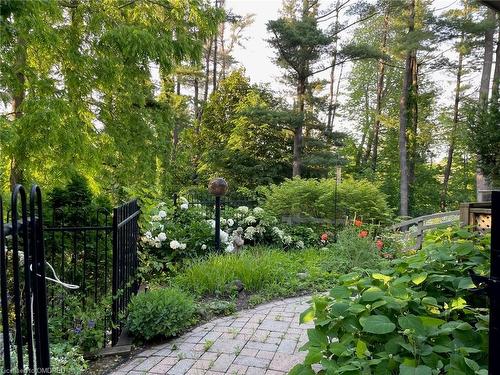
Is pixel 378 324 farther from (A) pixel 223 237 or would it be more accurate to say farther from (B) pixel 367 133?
(B) pixel 367 133

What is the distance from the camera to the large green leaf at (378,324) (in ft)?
4.79

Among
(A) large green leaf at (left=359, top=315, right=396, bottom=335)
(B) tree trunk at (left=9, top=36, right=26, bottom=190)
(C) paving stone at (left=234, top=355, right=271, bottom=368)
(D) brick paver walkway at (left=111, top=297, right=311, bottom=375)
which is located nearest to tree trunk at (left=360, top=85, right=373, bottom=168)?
(B) tree trunk at (left=9, top=36, right=26, bottom=190)

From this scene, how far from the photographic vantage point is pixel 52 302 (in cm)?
307

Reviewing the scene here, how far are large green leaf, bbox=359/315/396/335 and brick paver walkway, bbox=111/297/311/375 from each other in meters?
1.29

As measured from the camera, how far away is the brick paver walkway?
8.65 feet

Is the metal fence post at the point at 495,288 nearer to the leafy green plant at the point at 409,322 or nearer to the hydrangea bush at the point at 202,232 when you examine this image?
the leafy green plant at the point at 409,322

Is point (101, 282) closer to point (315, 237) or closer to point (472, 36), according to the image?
point (315, 237)

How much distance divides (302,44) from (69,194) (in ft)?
38.7

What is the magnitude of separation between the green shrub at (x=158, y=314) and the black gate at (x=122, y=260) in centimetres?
11

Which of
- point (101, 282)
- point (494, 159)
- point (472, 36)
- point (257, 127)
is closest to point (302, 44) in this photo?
point (257, 127)

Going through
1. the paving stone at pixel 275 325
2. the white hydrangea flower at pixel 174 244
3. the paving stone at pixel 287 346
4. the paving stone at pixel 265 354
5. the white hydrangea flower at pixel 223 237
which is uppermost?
the white hydrangea flower at pixel 174 244

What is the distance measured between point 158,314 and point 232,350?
674 millimetres

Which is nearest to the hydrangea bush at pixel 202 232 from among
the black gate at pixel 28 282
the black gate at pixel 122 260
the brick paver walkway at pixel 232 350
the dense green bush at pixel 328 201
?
the black gate at pixel 122 260

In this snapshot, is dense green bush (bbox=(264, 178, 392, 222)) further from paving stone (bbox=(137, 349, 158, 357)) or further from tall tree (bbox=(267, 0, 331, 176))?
paving stone (bbox=(137, 349, 158, 357))
